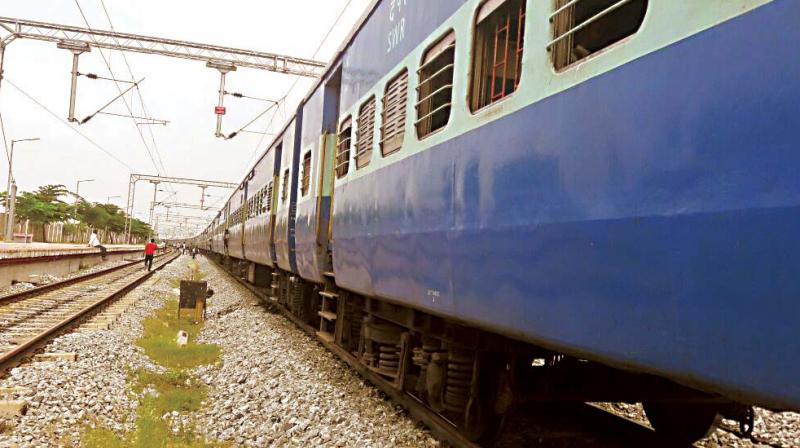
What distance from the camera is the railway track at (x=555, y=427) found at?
476 centimetres

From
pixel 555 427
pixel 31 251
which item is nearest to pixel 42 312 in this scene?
→ pixel 555 427

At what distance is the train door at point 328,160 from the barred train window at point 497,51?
3786 mm

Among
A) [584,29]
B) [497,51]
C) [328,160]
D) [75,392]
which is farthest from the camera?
[328,160]

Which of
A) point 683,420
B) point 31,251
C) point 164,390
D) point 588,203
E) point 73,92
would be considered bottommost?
point 164,390

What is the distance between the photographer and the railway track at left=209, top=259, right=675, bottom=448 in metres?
4.76

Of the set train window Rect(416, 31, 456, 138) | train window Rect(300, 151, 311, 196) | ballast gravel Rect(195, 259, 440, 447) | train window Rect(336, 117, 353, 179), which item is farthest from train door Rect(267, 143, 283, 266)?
train window Rect(416, 31, 456, 138)

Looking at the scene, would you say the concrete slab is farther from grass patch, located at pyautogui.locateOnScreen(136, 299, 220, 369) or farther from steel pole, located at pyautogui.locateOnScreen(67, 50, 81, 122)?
grass patch, located at pyautogui.locateOnScreen(136, 299, 220, 369)

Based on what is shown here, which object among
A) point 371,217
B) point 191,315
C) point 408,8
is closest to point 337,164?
point 371,217

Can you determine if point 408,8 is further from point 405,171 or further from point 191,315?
point 191,315

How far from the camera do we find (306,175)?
938 cm

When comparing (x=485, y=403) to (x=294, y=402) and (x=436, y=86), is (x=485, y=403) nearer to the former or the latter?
(x=436, y=86)

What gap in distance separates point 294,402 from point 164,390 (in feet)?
6.25

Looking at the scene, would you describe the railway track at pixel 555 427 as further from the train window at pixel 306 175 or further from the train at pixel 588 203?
the train window at pixel 306 175

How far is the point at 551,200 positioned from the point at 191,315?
12050 mm
